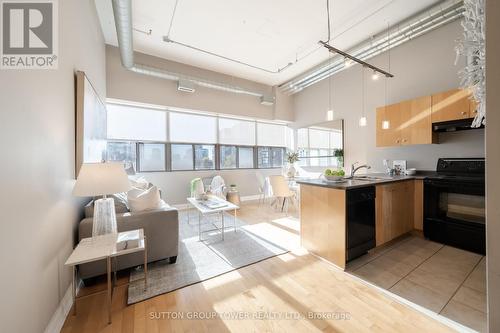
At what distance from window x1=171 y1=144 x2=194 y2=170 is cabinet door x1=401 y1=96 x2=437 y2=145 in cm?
478

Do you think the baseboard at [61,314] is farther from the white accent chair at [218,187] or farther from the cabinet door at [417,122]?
the cabinet door at [417,122]

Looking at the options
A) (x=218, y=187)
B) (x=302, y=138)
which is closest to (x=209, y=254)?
(x=218, y=187)

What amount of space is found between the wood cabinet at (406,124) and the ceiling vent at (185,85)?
13.5 feet

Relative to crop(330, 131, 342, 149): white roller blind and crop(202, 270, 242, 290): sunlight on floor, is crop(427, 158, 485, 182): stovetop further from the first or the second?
crop(202, 270, 242, 290): sunlight on floor

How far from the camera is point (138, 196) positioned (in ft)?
7.46

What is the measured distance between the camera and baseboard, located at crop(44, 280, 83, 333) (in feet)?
4.55

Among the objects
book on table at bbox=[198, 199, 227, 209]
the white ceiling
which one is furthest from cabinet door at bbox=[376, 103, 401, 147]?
book on table at bbox=[198, 199, 227, 209]

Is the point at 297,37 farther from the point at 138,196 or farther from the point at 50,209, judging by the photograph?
the point at 50,209

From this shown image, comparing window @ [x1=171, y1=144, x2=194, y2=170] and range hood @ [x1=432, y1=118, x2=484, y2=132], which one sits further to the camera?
window @ [x1=171, y1=144, x2=194, y2=170]

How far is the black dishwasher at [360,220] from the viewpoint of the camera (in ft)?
7.36

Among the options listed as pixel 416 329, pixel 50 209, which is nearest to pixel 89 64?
pixel 50 209

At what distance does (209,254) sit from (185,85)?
381 centimetres

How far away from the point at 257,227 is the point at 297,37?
3729mm

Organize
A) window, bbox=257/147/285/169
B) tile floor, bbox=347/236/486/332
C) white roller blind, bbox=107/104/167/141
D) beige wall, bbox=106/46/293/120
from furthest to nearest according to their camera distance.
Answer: window, bbox=257/147/285/169
white roller blind, bbox=107/104/167/141
beige wall, bbox=106/46/293/120
tile floor, bbox=347/236/486/332
